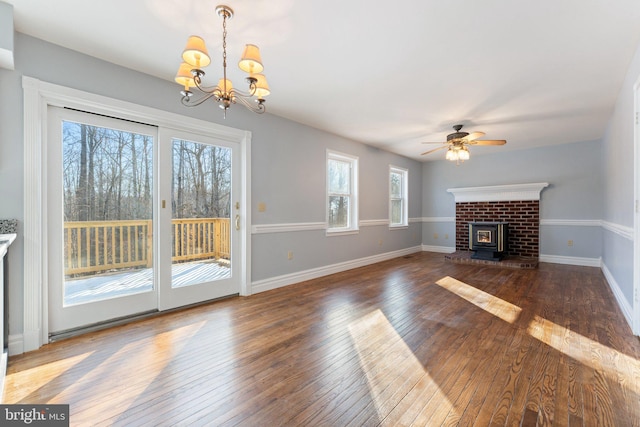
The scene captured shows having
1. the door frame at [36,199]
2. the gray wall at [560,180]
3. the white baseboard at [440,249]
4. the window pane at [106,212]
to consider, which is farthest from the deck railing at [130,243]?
the white baseboard at [440,249]

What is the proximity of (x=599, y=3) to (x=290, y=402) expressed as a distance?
127 inches

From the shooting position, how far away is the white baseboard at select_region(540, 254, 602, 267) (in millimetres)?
5645

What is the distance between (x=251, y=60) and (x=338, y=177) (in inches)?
144

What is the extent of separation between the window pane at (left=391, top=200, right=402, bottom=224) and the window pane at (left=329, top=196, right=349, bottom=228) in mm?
1814

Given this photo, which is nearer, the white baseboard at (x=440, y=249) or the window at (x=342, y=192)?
the window at (x=342, y=192)

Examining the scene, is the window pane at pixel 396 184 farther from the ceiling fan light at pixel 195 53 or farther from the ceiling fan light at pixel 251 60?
the ceiling fan light at pixel 195 53

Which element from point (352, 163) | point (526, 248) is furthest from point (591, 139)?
point (352, 163)

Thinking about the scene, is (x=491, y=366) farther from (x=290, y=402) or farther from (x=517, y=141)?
(x=517, y=141)

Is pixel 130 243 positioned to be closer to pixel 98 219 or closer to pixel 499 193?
pixel 98 219

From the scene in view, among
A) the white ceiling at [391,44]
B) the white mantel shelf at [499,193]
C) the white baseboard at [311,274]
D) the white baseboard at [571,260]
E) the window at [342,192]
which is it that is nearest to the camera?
the white ceiling at [391,44]

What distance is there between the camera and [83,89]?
8.39ft

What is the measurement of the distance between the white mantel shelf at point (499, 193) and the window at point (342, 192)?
10.2 feet

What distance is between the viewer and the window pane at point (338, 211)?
5.25 metres

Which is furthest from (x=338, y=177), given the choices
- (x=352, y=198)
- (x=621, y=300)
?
(x=621, y=300)
